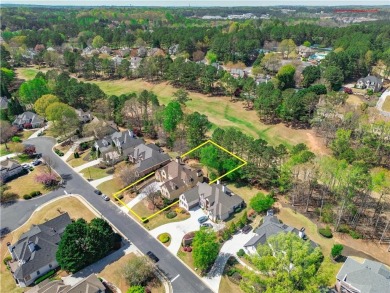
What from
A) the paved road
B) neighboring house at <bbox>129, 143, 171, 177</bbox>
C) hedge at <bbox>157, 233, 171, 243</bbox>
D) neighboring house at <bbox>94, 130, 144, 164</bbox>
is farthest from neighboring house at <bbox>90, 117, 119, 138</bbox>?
hedge at <bbox>157, 233, 171, 243</bbox>

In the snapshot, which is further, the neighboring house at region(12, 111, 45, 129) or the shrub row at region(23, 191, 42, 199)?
the neighboring house at region(12, 111, 45, 129)

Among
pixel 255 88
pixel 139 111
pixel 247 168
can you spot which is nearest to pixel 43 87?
pixel 139 111

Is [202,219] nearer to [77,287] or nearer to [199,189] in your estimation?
[199,189]

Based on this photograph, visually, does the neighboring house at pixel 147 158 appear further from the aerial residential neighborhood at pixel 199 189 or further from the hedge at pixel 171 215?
the hedge at pixel 171 215

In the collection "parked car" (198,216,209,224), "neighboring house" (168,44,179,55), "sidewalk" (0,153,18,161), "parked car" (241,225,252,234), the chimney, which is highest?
"neighboring house" (168,44,179,55)

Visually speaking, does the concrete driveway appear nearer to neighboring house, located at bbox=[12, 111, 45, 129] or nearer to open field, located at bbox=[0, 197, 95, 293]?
open field, located at bbox=[0, 197, 95, 293]

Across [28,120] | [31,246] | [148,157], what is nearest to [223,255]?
[31,246]
